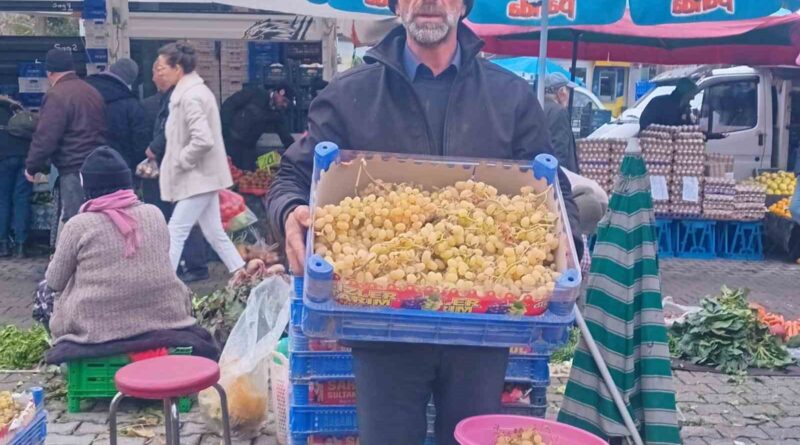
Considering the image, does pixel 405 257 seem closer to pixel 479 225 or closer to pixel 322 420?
pixel 479 225

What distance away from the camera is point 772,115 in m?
11.9

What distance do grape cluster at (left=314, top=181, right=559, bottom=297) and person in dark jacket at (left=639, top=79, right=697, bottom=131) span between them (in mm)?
8696

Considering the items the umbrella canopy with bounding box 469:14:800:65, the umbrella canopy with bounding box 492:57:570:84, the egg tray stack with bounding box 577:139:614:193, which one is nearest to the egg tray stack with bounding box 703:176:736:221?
the egg tray stack with bounding box 577:139:614:193

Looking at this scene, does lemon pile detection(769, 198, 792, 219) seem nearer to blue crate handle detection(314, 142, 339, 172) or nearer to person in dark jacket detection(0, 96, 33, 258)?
person in dark jacket detection(0, 96, 33, 258)

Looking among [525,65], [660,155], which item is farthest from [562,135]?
[525,65]

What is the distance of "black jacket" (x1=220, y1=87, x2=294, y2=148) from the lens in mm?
9453

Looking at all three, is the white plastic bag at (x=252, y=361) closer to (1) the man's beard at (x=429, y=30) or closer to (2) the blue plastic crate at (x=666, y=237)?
(1) the man's beard at (x=429, y=30)

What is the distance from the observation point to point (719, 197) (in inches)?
415

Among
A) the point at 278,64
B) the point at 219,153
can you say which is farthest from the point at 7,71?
the point at 219,153

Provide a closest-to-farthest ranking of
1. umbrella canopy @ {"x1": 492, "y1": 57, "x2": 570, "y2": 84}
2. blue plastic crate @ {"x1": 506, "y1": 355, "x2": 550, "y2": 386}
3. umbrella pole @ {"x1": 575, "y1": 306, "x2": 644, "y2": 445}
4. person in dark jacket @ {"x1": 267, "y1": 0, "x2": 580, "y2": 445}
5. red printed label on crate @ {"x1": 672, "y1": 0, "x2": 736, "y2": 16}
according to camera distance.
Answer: person in dark jacket @ {"x1": 267, "y1": 0, "x2": 580, "y2": 445}
blue plastic crate @ {"x1": 506, "y1": 355, "x2": 550, "y2": 386}
umbrella pole @ {"x1": 575, "y1": 306, "x2": 644, "y2": 445}
red printed label on crate @ {"x1": 672, "y1": 0, "x2": 736, "y2": 16}
umbrella canopy @ {"x1": 492, "y1": 57, "x2": 570, "y2": 84}

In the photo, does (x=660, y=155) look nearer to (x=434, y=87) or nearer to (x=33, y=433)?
(x=434, y=87)

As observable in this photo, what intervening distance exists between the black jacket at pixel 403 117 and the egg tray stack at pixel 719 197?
8.20 meters

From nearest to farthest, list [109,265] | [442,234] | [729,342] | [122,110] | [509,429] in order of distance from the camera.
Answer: [442,234] → [509,429] → [109,265] → [729,342] → [122,110]

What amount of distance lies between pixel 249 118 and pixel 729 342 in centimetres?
541
